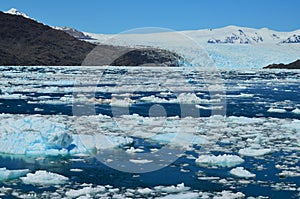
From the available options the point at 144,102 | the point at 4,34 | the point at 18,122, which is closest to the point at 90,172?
the point at 18,122

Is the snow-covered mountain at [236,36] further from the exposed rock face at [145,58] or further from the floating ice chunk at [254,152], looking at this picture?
the floating ice chunk at [254,152]

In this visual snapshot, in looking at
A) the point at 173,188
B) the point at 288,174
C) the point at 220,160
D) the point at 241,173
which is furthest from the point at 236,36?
the point at 173,188

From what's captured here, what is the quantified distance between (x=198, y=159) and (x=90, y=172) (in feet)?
5.55

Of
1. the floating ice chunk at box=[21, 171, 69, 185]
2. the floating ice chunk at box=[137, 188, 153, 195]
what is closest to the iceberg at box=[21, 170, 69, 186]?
the floating ice chunk at box=[21, 171, 69, 185]

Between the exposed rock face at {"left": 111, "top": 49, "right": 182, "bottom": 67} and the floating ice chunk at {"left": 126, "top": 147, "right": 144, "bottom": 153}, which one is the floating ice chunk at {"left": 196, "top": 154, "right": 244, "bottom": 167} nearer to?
the floating ice chunk at {"left": 126, "top": 147, "right": 144, "bottom": 153}

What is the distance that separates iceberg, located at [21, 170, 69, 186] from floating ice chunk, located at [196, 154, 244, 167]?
2.13 metres

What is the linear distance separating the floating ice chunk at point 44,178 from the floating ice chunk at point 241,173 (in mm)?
2269

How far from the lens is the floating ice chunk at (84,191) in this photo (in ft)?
16.2

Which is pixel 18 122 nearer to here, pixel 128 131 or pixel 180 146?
pixel 128 131

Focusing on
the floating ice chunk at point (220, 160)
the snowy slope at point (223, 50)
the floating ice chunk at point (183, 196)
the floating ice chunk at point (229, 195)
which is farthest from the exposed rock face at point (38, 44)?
the floating ice chunk at point (229, 195)

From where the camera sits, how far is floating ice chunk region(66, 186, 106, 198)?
4945mm

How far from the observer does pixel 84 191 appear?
5.08 m

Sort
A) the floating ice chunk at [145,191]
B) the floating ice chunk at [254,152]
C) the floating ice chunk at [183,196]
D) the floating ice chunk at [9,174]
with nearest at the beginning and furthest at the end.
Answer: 1. the floating ice chunk at [183,196]
2. the floating ice chunk at [145,191]
3. the floating ice chunk at [9,174]
4. the floating ice chunk at [254,152]

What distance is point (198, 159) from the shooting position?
21.7 feet
